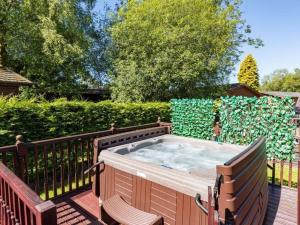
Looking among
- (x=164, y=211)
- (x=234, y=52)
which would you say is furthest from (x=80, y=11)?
(x=164, y=211)

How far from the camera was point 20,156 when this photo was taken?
321cm

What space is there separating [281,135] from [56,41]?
9902 mm

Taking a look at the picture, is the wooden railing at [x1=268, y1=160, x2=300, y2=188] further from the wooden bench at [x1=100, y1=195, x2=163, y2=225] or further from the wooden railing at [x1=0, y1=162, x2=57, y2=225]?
the wooden railing at [x1=0, y1=162, x2=57, y2=225]

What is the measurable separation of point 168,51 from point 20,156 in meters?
8.43

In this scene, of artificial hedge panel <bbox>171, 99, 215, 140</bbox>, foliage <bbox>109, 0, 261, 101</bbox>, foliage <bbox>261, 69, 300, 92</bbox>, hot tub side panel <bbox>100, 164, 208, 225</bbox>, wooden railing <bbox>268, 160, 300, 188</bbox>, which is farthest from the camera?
foliage <bbox>261, 69, 300, 92</bbox>

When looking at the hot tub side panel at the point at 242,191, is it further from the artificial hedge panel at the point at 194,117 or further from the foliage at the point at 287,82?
the foliage at the point at 287,82

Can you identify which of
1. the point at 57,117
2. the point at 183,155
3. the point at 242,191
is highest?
the point at 57,117

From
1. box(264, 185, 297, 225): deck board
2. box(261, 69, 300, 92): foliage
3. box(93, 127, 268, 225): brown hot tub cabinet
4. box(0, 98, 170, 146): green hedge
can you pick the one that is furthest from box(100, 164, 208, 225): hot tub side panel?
box(261, 69, 300, 92): foliage

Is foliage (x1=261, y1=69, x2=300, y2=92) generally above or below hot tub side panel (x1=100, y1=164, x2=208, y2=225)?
above

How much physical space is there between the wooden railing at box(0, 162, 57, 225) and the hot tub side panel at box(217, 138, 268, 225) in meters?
1.41

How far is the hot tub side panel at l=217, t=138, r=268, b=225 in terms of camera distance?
1.96m

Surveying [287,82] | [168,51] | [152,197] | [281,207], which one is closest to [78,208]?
[152,197]

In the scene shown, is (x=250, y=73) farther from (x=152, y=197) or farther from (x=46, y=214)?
(x=46, y=214)

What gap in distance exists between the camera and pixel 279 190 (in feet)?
13.0
